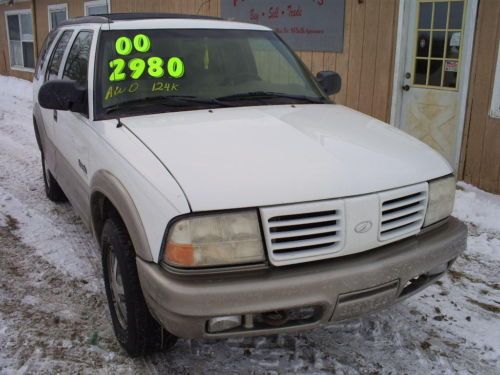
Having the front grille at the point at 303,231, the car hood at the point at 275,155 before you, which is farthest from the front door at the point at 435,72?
the front grille at the point at 303,231

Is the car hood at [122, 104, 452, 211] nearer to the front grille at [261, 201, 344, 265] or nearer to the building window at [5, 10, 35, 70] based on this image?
the front grille at [261, 201, 344, 265]

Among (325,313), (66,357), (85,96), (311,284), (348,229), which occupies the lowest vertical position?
(66,357)

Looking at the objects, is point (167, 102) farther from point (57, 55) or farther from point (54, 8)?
point (54, 8)

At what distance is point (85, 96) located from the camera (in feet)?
11.1

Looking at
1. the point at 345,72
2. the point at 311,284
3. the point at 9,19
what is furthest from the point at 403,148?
the point at 9,19

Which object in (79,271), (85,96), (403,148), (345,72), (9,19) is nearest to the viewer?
(403,148)

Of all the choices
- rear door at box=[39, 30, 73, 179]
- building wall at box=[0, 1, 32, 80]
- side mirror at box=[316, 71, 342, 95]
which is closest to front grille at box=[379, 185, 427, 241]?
side mirror at box=[316, 71, 342, 95]

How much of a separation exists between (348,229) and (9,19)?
19794 millimetres

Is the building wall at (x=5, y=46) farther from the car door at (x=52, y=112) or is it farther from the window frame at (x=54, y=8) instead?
the car door at (x=52, y=112)

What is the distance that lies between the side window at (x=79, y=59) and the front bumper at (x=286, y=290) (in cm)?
179

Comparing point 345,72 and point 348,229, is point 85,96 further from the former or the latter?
point 345,72

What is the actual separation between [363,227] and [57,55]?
3.52 meters

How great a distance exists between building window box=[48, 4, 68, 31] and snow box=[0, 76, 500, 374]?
42.0 ft

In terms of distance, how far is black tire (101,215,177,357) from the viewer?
2676 mm
